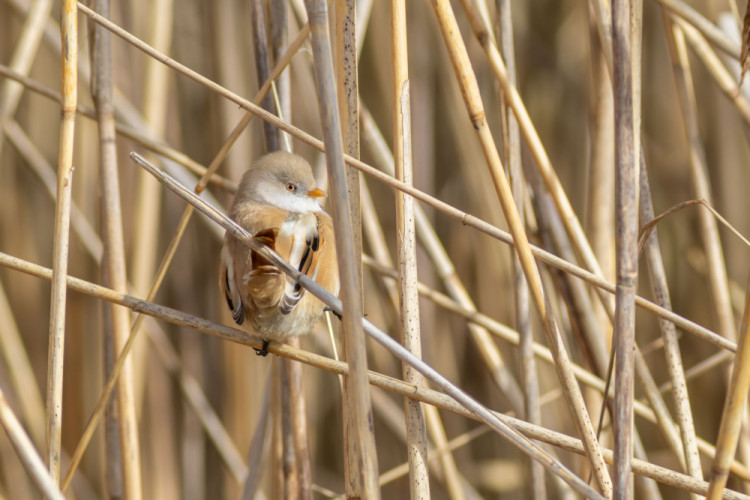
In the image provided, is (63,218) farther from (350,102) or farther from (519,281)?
(519,281)

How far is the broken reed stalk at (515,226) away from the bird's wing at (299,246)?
1.48 feet

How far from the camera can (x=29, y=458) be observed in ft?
3.03

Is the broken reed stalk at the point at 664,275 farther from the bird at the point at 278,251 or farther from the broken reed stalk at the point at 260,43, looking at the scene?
the broken reed stalk at the point at 260,43

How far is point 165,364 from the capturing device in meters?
2.24

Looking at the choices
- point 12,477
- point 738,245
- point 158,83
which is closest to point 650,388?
point 738,245

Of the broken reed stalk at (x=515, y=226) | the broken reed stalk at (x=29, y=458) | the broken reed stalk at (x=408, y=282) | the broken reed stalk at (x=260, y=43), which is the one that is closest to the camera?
the broken reed stalk at (x=29, y=458)

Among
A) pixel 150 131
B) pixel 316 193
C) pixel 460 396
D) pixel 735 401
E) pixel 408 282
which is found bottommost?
pixel 735 401

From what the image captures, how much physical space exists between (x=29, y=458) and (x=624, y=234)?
2.68 feet

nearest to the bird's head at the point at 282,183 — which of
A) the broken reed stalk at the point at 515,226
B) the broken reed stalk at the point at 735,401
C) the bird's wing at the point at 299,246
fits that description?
the bird's wing at the point at 299,246

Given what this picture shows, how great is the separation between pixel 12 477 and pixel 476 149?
6.12 feet

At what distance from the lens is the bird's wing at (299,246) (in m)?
1.39

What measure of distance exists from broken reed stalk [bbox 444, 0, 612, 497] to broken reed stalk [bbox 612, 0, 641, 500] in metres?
0.13

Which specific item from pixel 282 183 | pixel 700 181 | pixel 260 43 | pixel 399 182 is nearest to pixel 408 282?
pixel 399 182

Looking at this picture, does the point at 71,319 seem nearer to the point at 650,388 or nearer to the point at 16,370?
the point at 16,370
